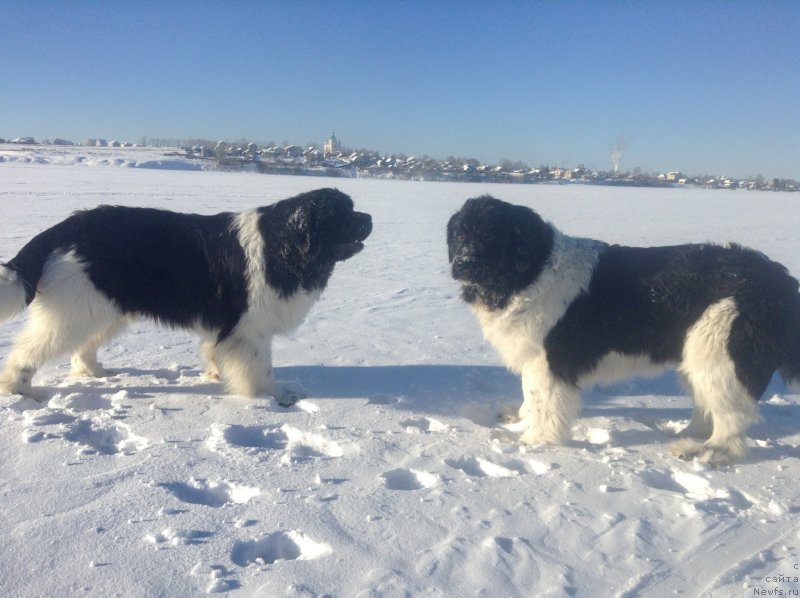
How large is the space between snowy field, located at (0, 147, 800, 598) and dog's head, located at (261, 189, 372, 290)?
94 cm

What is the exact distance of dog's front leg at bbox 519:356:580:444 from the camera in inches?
151

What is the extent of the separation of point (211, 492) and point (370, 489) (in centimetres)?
81

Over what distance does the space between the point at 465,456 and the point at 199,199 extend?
62.7ft

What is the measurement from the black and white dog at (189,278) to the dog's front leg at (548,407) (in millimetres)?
1788

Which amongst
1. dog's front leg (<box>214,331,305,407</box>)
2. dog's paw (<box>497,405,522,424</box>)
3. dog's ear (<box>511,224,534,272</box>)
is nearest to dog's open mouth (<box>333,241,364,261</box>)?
dog's front leg (<box>214,331,305,407</box>)

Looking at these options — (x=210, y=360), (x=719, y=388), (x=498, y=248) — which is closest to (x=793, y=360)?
(x=719, y=388)

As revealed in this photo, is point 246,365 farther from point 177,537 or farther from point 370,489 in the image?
point 177,537

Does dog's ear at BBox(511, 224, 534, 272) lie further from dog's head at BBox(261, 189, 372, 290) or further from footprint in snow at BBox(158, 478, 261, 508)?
footprint in snow at BBox(158, 478, 261, 508)

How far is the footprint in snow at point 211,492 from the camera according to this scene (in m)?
2.91

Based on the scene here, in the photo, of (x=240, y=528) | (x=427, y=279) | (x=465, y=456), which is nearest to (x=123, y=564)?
(x=240, y=528)

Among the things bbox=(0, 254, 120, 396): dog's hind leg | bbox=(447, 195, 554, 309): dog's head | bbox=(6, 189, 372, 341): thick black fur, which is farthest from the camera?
bbox=(6, 189, 372, 341): thick black fur

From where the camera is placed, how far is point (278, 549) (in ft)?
8.40

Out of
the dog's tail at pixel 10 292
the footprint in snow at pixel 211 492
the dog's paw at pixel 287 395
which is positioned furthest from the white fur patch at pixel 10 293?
the footprint in snow at pixel 211 492

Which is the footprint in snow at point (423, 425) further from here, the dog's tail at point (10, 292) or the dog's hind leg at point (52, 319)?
the dog's tail at point (10, 292)
